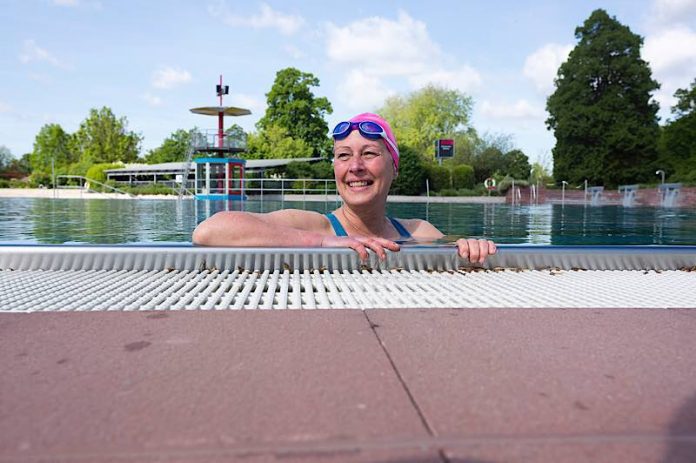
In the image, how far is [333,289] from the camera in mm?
2221

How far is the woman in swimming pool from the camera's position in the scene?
2.91 m

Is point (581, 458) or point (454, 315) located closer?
point (581, 458)

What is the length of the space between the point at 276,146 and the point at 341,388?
39544mm

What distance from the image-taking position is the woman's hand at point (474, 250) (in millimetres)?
2713

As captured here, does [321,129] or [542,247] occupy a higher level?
[321,129]

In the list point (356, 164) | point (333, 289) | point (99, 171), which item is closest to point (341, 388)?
point (333, 289)

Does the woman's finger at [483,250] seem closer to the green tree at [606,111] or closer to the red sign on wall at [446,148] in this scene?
the green tree at [606,111]

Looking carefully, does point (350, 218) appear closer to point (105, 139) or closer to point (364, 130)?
point (364, 130)

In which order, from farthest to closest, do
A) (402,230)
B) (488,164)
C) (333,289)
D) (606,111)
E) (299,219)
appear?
(488,164) → (606,111) → (402,230) → (299,219) → (333,289)

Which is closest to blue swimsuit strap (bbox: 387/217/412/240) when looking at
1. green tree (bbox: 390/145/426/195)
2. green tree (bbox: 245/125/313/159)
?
green tree (bbox: 390/145/426/195)

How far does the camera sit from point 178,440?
2.87 feet

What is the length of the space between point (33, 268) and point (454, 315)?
2.26 metres

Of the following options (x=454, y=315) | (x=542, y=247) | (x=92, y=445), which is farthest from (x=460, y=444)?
(x=542, y=247)

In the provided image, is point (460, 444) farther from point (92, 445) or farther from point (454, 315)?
point (454, 315)
